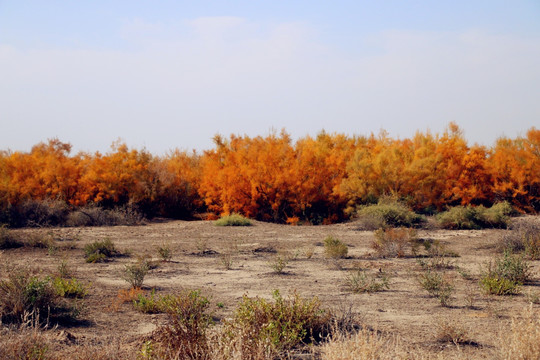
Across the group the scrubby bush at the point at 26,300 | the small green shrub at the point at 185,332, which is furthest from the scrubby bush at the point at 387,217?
the small green shrub at the point at 185,332

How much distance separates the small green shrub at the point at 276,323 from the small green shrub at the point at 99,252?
8298mm

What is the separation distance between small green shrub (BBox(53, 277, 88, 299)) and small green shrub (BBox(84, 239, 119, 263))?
4409 mm

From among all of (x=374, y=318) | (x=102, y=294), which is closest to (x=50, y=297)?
(x=102, y=294)

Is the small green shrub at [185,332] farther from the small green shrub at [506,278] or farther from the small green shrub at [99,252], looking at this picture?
the small green shrub at [99,252]

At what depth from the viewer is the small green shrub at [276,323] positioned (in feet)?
19.4

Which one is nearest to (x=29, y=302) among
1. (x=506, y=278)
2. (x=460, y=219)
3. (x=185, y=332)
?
(x=185, y=332)

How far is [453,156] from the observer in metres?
30.1

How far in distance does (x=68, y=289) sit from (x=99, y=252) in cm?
559

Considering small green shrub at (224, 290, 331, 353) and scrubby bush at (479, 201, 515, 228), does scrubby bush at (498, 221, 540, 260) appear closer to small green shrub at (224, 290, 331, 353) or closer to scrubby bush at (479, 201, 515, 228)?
scrubby bush at (479, 201, 515, 228)

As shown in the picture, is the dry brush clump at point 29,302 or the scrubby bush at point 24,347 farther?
the dry brush clump at point 29,302

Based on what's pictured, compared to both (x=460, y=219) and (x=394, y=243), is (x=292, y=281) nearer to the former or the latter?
(x=394, y=243)

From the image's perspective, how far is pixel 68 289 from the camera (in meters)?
9.90

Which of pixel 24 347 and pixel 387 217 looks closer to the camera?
pixel 24 347

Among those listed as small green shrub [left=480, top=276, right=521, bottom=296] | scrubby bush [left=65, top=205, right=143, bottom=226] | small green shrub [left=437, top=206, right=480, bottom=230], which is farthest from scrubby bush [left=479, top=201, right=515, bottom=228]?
scrubby bush [left=65, top=205, right=143, bottom=226]
